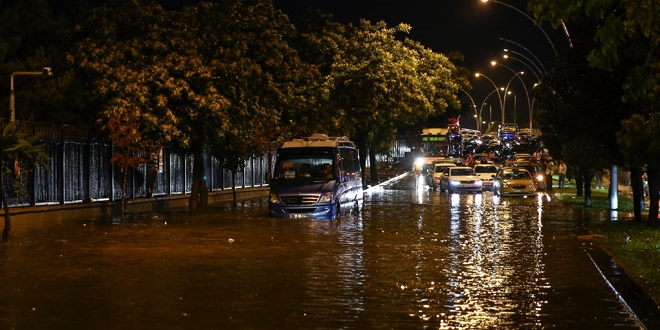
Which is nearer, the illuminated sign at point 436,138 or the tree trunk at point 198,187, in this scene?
the tree trunk at point 198,187

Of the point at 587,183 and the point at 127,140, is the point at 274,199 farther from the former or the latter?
the point at 587,183

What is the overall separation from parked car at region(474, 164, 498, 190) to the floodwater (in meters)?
27.8

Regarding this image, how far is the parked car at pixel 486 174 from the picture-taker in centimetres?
5756

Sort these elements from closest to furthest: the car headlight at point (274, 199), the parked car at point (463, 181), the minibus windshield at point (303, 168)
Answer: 1. the car headlight at point (274, 199)
2. the minibus windshield at point (303, 168)
3. the parked car at point (463, 181)

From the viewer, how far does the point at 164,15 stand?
3603 centimetres

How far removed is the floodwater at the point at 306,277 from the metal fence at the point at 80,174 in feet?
16.0

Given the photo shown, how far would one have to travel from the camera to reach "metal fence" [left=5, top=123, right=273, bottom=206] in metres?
33.9

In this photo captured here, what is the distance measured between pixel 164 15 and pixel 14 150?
45.7 ft

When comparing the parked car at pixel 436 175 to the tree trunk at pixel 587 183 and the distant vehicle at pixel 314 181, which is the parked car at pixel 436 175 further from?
the distant vehicle at pixel 314 181

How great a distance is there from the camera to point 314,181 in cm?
3278

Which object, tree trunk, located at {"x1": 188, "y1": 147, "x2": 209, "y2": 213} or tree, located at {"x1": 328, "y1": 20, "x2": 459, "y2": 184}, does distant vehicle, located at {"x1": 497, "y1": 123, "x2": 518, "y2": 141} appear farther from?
tree trunk, located at {"x1": 188, "y1": 147, "x2": 209, "y2": 213}

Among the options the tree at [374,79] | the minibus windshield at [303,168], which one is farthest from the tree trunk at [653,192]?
the tree at [374,79]

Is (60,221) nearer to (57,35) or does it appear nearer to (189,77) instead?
(189,77)

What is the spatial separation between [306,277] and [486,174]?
42385 mm
